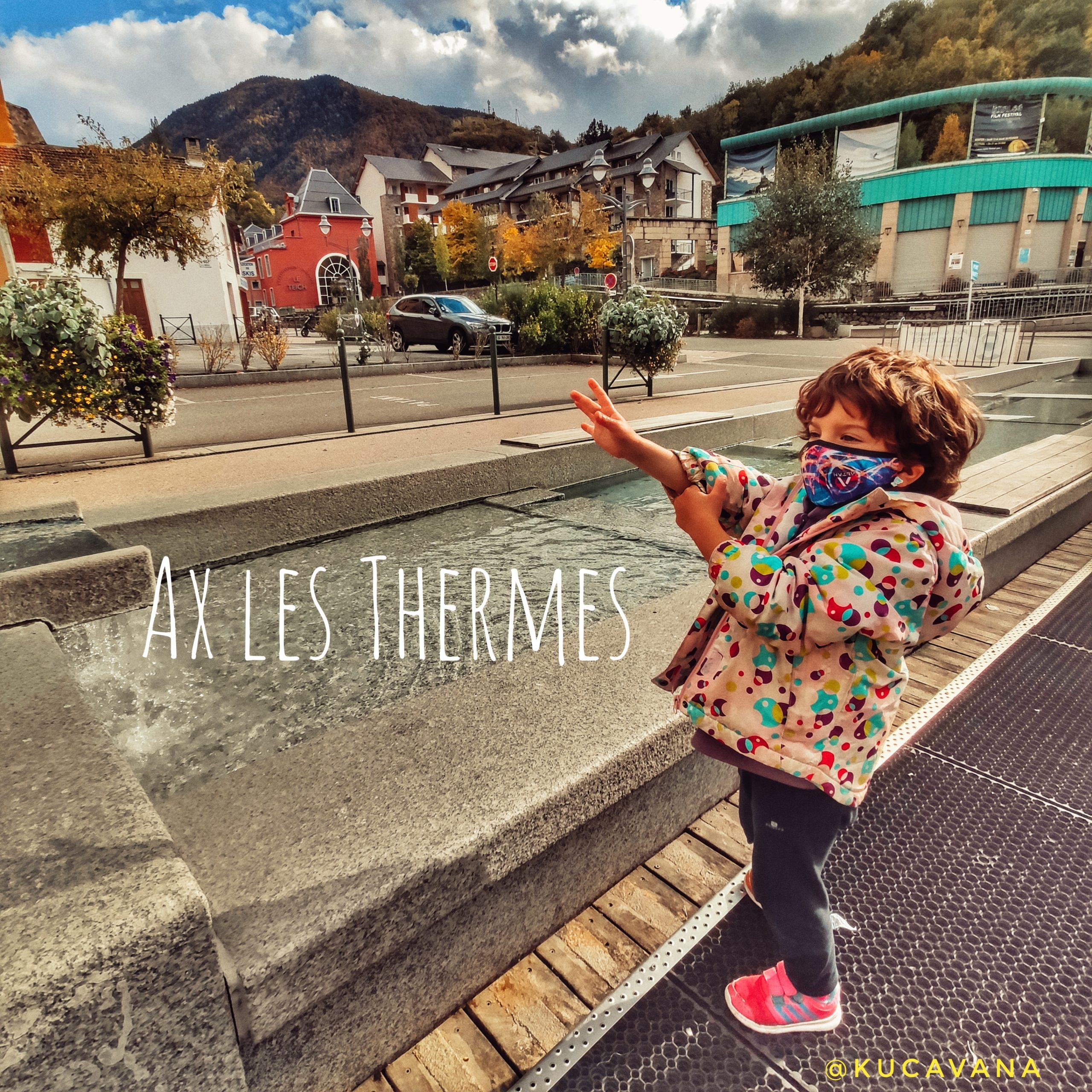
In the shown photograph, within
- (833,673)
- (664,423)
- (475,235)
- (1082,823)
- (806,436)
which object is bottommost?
(1082,823)

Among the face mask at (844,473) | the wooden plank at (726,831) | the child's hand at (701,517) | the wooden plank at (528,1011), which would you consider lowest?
the wooden plank at (726,831)

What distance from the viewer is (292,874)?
1279 mm

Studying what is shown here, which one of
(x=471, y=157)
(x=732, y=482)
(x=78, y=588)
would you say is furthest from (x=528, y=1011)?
(x=471, y=157)

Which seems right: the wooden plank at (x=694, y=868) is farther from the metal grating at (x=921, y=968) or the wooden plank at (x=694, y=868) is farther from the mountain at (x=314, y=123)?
the mountain at (x=314, y=123)

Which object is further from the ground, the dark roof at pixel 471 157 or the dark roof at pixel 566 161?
the dark roof at pixel 471 157

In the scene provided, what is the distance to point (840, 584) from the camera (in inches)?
41.3

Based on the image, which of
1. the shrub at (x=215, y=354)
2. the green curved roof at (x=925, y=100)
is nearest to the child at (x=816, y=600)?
the shrub at (x=215, y=354)

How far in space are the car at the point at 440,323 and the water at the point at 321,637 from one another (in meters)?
13.5

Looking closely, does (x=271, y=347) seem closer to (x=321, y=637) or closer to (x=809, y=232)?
(x=321, y=637)

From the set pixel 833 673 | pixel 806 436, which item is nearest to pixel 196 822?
pixel 833 673

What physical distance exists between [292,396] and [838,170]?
4618cm

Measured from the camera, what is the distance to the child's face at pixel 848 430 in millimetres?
1152

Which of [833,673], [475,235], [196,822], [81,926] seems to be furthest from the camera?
[475,235]

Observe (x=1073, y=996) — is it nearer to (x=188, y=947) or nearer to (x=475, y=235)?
(x=188, y=947)
